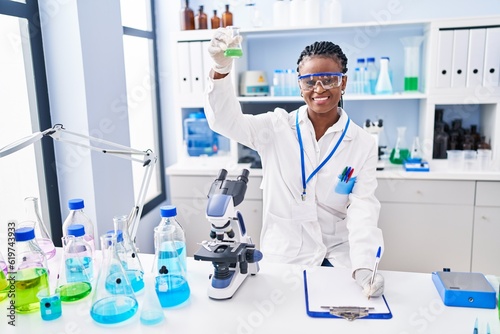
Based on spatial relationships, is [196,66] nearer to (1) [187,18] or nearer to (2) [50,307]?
(1) [187,18]

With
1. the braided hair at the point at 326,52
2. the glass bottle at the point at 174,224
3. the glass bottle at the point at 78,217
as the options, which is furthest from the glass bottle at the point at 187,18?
the glass bottle at the point at 174,224

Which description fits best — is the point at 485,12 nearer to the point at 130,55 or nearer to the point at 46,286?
the point at 130,55

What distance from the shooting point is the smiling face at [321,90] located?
1.60 metres

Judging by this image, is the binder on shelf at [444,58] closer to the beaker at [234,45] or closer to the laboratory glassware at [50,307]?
the beaker at [234,45]

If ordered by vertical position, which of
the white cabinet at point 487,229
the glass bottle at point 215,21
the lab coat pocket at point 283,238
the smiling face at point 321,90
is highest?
the glass bottle at point 215,21

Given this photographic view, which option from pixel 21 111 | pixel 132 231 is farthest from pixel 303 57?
pixel 21 111

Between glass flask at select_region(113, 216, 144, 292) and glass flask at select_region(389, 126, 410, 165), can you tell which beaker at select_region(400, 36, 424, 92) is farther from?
glass flask at select_region(113, 216, 144, 292)

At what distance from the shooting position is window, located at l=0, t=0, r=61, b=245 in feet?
6.55

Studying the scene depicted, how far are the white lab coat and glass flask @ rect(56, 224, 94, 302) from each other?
24.9 inches

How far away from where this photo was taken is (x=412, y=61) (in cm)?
287

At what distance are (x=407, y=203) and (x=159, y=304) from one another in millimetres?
1946

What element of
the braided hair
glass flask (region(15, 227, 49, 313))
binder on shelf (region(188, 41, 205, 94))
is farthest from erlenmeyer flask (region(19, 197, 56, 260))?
binder on shelf (region(188, 41, 205, 94))

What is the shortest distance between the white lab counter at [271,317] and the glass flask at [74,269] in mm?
34

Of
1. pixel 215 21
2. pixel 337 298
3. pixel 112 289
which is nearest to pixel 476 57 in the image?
pixel 215 21
